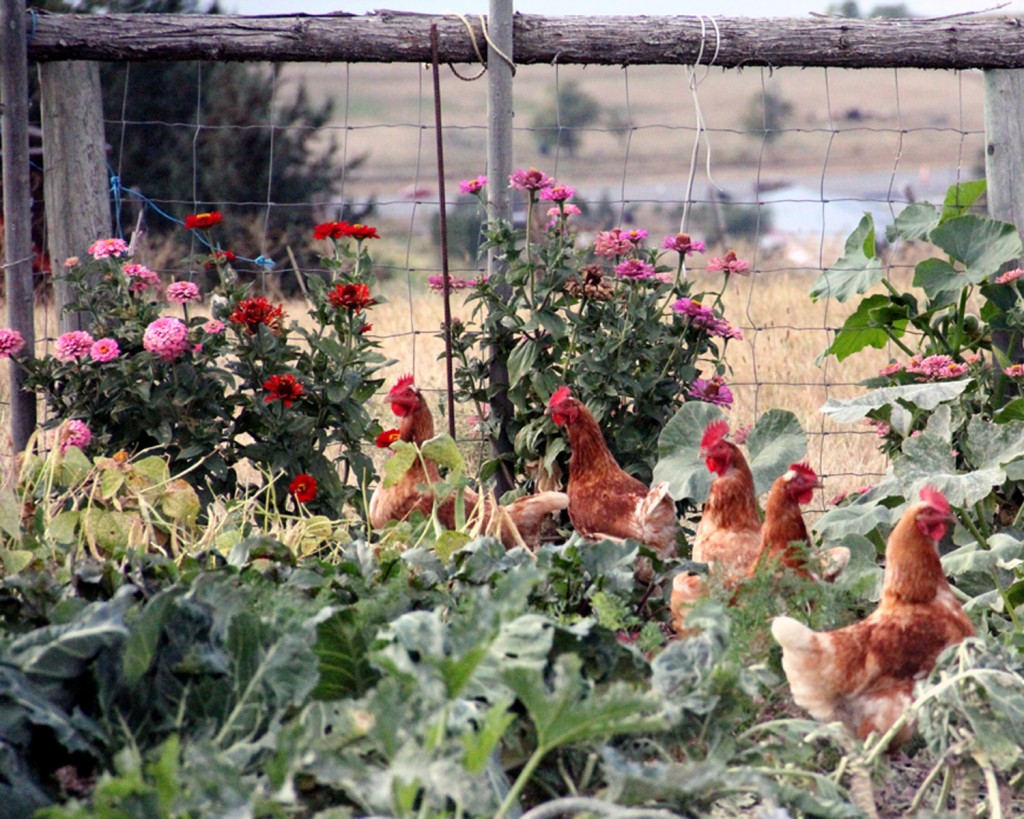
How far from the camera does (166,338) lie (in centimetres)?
348

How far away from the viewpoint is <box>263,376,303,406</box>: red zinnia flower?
3617mm

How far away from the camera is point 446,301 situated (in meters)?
3.69

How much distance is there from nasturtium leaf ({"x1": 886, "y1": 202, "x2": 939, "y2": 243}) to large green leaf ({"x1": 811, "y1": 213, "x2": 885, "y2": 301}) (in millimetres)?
82

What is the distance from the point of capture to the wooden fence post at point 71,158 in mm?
4066

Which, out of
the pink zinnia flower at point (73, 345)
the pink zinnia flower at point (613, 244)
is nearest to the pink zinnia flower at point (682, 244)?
the pink zinnia flower at point (613, 244)

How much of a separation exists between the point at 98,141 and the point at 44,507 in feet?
5.34

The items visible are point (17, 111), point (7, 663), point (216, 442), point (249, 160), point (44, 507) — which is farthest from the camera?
point (249, 160)

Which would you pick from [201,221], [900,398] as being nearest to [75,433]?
[201,221]

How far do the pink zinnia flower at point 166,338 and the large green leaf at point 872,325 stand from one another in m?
2.08

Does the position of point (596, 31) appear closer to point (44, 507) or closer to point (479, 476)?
point (479, 476)

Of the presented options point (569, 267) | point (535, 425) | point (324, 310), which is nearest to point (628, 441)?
point (535, 425)

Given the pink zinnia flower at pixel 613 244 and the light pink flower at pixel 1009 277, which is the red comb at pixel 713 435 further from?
the light pink flower at pixel 1009 277

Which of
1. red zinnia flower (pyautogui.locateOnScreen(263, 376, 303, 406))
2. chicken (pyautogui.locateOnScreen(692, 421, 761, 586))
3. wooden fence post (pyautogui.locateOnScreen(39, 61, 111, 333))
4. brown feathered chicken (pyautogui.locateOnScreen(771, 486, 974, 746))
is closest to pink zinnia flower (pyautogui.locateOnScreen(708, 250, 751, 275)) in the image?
chicken (pyautogui.locateOnScreen(692, 421, 761, 586))

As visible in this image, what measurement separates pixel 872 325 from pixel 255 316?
6.57ft
